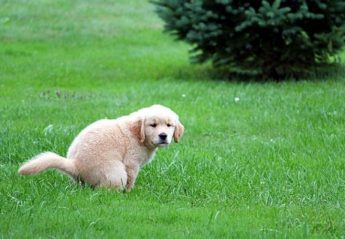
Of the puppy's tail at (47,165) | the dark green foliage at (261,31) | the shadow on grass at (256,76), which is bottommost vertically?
the shadow on grass at (256,76)

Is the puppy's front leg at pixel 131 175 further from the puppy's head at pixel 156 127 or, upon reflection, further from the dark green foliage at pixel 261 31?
the dark green foliage at pixel 261 31

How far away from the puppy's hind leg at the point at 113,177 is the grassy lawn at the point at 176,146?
14 centimetres

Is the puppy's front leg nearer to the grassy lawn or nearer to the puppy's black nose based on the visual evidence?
the grassy lawn

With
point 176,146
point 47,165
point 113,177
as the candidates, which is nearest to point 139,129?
point 113,177

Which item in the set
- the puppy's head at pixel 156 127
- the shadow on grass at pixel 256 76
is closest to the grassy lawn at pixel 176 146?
the shadow on grass at pixel 256 76

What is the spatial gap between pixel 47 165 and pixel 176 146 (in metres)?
2.97

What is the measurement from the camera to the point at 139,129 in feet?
24.4

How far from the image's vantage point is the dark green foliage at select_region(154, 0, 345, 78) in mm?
14758

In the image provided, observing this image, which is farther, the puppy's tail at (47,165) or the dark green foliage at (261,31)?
the dark green foliage at (261,31)

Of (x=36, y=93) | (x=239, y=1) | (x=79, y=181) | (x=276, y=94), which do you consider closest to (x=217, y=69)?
(x=239, y=1)

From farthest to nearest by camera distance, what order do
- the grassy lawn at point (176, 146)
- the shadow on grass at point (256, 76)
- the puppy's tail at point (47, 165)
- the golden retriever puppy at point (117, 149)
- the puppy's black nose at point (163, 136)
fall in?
the shadow on grass at point (256, 76), the puppy's black nose at point (163, 136), the golden retriever puppy at point (117, 149), the puppy's tail at point (47, 165), the grassy lawn at point (176, 146)

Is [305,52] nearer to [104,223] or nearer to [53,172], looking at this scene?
[53,172]

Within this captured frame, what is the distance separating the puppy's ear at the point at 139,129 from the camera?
735cm

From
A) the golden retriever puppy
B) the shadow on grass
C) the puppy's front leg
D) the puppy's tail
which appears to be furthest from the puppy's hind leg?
the shadow on grass
